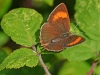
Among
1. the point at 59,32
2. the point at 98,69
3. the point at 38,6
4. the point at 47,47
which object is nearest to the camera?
the point at 47,47

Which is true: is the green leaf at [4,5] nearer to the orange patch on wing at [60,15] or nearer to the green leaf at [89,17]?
the orange patch on wing at [60,15]

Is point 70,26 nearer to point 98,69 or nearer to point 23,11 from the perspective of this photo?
point 23,11

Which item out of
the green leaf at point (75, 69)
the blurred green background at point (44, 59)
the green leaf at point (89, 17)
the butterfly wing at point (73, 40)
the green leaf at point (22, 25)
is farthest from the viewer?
the green leaf at point (75, 69)

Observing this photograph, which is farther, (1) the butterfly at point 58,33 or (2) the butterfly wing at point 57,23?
(2) the butterfly wing at point 57,23

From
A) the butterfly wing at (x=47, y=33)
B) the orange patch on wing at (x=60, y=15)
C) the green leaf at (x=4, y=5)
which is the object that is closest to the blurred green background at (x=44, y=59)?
the green leaf at (x=4, y=5)

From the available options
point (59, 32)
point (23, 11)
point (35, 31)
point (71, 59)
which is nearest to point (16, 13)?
point (23, 11)

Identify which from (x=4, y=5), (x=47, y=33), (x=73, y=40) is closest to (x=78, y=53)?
(x=73, y=40)

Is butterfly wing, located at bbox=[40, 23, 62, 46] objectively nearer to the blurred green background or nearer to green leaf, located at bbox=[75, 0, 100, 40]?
green leaf, located at bbox=[75, 0, 100, 40]
